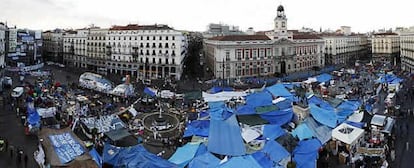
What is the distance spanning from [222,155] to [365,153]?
699 cm

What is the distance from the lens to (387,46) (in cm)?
8606

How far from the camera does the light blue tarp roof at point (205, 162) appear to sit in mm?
15930

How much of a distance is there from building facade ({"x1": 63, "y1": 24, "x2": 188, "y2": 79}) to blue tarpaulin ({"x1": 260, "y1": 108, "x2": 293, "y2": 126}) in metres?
30.8

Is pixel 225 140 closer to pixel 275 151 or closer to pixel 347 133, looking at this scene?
pixel 275 151

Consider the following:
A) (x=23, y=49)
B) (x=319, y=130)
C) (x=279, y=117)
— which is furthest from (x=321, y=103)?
(x=23, y=49)

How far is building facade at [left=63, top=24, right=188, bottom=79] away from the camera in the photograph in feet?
177

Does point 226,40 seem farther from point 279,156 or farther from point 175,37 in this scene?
point 279,156

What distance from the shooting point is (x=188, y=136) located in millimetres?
21891

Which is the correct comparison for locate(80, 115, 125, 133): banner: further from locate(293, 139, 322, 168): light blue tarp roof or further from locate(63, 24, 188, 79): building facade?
locate(63, 24, 188, 79): building facade

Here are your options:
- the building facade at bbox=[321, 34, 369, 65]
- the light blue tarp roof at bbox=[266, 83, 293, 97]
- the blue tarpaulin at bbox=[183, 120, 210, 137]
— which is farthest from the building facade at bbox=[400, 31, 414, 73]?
the blue tarpaulin at bbox=[183, 120, 210, 137]

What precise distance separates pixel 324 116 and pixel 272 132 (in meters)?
4.86

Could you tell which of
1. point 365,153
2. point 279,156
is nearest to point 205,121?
point 279,156

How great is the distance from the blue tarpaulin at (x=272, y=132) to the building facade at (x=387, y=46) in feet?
235

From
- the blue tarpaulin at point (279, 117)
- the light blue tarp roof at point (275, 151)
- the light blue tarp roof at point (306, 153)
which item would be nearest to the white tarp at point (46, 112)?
the blue tarpaulin at point (279, 117)
